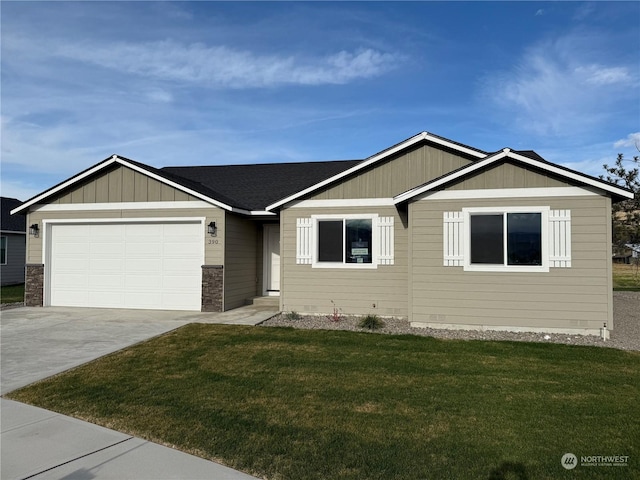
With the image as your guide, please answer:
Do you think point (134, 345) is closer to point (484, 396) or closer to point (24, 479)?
point (24, 479)

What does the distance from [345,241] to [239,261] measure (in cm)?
356

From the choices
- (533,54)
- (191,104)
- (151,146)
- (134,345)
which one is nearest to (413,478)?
(134,345)

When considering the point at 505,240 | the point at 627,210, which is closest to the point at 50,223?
the point at 505,240

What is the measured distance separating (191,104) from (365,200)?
871cm

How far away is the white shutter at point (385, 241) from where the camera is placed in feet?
35.4

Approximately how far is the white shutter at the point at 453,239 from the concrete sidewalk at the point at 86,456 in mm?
7043

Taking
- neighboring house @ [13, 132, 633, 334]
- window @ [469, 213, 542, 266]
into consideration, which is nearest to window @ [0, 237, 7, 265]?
neighboring house @ [13, 132, 633, 334]

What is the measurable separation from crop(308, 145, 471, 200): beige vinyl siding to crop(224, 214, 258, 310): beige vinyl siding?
11.3 ft

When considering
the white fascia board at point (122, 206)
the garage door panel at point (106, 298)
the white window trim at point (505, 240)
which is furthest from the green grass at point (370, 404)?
the garage door panel at point (106, 298)

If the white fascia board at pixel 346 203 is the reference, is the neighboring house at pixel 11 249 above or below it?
below

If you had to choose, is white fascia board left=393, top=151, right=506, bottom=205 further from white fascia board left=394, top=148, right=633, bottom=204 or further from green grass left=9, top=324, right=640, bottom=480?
green grass left=9, top=324, right=640, bottom=480

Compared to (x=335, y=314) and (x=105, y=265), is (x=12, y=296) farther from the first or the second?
(x=335, y=314)

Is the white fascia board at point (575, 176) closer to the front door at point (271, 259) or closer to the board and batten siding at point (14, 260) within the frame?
the front door at point (271, 259)

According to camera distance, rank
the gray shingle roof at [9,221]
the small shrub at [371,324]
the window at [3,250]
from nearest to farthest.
Answer: the small shrub at [371,324], the window at [3,250], the gray shingle roof at [9,221]
